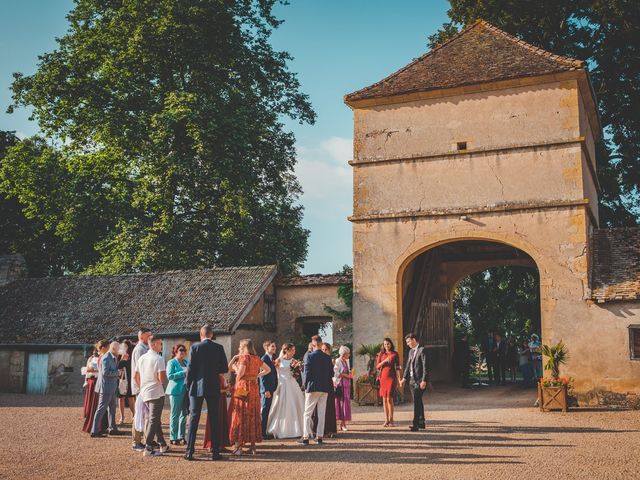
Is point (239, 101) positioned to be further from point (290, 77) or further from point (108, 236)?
point (108, 236)

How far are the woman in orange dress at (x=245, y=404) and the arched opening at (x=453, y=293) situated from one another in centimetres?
1017

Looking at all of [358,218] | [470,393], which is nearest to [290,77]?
[358,218]

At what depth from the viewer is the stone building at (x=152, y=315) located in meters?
22.1

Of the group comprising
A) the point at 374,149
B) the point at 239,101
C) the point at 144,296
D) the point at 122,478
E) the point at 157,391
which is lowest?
the point at 122,478

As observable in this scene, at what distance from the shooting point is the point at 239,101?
27.0 meters

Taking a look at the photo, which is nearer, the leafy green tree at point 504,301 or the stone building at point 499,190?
the stone building at point 499,190

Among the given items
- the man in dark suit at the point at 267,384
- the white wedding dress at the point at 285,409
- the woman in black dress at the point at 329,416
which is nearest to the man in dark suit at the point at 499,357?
the woman in black dress at the point at 329,416

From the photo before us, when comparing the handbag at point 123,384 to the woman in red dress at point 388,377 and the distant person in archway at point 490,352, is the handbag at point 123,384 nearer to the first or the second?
the woman in red dress at point 388,377

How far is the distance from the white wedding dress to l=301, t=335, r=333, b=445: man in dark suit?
0.66 metres

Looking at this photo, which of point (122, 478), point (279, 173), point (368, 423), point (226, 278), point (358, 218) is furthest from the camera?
point (279, 173)

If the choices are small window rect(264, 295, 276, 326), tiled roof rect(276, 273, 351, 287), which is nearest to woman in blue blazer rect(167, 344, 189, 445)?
tiled roof rect(276, 273, 351, 287)

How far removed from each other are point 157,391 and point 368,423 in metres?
5.49

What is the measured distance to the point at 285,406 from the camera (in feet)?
39.8

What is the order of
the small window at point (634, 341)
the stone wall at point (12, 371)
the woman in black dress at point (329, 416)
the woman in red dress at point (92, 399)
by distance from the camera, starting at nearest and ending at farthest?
the woman in black dress at point (329, 416) → the woman in red dress at point (92, 399) → the small window at point (634, 341) → the stone wall at point (12, 371)
